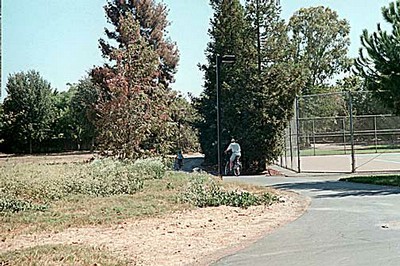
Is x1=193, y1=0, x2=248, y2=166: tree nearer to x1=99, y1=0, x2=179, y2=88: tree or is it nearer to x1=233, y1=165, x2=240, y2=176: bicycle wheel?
x1=233, y1=165, x2=240, y2=176: bicycle wheel

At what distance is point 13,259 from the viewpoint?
7441 mm

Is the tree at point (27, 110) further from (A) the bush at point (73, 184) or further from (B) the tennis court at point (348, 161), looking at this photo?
(A) the bush at point (73, 184)

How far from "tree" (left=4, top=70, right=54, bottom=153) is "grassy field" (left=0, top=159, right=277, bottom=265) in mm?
37260

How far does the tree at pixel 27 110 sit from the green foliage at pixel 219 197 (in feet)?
134

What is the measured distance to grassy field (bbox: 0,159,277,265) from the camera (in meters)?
7.85

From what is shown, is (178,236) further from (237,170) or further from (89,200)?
(237,170)

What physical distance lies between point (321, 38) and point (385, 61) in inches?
1897

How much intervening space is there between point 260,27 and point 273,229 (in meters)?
20.0

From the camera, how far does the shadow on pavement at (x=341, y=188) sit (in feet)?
51.9

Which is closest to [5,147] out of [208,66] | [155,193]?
[208,66]

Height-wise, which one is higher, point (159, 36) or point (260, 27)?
point (159, 36)

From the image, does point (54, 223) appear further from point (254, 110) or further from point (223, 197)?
point (254, 110)

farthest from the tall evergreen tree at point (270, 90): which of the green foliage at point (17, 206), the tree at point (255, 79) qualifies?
the green foliage at point (17, 206)

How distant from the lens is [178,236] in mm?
9539
